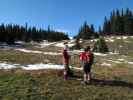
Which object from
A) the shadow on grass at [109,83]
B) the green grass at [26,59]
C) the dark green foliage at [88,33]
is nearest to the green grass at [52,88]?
the shadow on grass at [109,83]

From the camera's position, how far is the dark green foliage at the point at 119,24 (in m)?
147

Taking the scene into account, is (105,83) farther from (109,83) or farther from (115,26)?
(115,26)

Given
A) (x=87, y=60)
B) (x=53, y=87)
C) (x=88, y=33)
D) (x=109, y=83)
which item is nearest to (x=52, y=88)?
(x=53, y=87)

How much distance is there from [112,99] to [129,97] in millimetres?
1352

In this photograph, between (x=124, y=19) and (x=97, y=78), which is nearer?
(x=97, y=78)

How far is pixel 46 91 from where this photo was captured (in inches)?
726

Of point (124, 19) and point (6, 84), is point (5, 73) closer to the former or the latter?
point (6, 84)

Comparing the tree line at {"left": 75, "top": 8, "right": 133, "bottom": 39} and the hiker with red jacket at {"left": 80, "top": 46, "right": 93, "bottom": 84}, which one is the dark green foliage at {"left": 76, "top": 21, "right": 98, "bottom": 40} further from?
the hiker with red jacket at {"left": 80, "top": 46, "right": 93, "bottom": 84}

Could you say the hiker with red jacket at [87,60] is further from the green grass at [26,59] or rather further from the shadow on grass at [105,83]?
the green grass at [26,59]

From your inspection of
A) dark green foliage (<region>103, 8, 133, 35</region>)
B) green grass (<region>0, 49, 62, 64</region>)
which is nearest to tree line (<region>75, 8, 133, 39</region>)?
dark green foliage (<region>103, 8, 133, 35</region>)

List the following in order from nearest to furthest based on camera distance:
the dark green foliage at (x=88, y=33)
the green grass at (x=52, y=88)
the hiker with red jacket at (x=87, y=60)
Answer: the green grass at (x=52, y=88) → the hiker with red jacket at (x=87, y=60) → the dark green foliage at (x=88, y=33)

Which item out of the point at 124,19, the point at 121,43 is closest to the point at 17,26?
the point at 124,19

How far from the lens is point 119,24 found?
497 feet

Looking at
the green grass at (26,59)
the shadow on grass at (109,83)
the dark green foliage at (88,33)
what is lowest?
the shadow on grass at (109,83)
